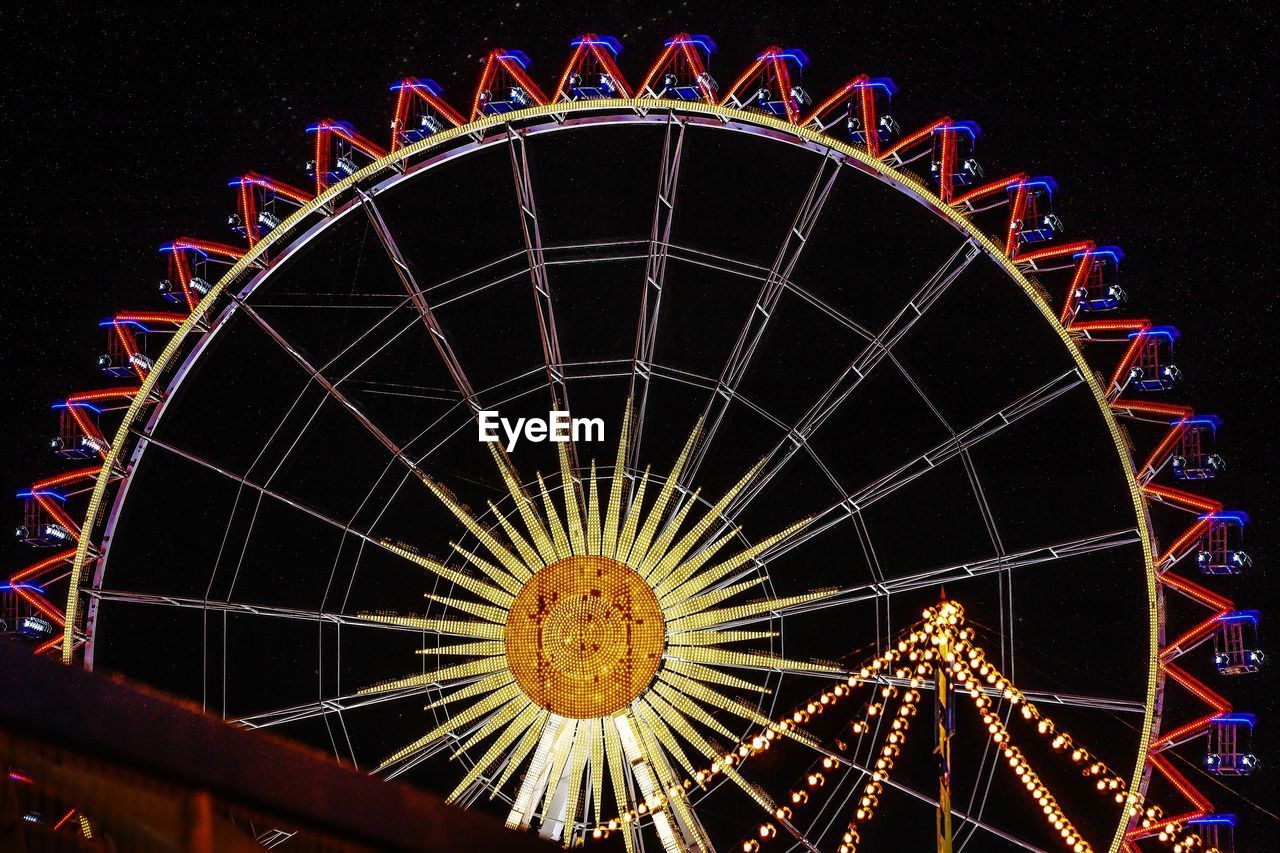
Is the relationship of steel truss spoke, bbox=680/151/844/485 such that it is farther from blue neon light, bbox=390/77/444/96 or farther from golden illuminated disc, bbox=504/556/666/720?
blue neon light, bbox=390/77/444/96

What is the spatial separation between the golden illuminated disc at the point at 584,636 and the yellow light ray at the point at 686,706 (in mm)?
124

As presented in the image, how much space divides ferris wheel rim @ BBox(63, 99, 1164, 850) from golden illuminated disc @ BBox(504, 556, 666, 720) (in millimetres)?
3505

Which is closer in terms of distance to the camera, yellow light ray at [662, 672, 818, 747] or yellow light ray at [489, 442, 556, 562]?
yellow light ray at [662, 672, 818, 747]

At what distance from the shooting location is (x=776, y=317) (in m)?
14.4

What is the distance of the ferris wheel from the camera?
40.3 feet

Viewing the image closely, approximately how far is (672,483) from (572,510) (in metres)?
0.84

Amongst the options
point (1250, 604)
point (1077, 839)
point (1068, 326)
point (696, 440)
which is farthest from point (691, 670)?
point (1250, 604)

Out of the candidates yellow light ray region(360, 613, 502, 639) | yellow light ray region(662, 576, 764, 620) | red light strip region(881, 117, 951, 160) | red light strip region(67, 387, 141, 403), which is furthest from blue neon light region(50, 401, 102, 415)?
red light strip region(881, 117, 951, 160)

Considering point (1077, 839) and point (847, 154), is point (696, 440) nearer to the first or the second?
point (847, 154)

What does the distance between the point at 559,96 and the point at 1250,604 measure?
25.5ft

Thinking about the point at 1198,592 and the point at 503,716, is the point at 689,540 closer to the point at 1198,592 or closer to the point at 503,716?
the point at 503,716

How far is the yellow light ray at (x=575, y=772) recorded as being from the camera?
12.0m

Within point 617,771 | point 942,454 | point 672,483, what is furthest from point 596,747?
point 942,454

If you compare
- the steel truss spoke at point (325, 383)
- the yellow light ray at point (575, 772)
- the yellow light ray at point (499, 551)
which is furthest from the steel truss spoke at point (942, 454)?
the steel truss spoke at point (325, 383)
